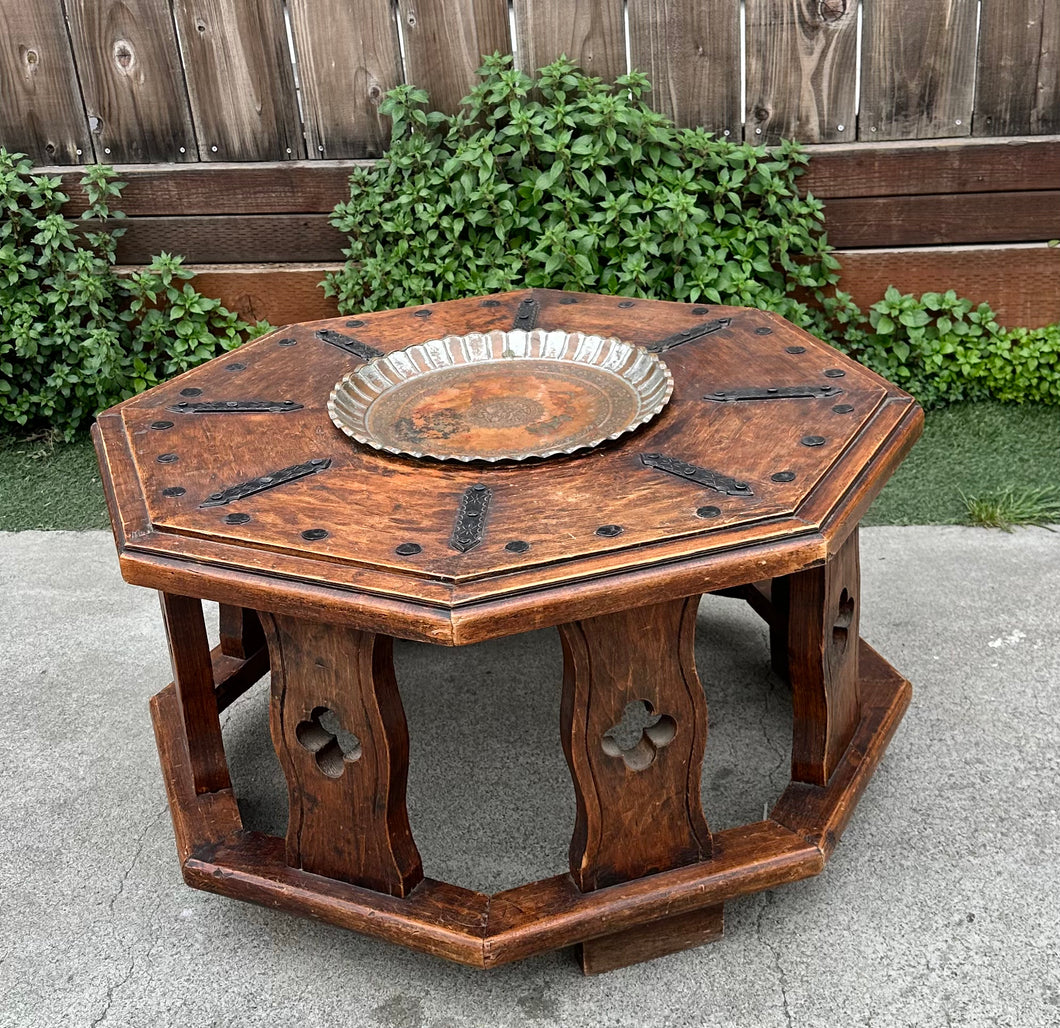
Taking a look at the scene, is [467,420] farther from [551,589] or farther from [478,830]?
[478,830]

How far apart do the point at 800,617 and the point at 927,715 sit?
0.84 meters

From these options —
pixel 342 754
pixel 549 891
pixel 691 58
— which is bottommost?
pixel 549 891

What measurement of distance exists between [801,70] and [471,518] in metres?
2.68

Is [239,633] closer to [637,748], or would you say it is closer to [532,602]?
[637,748]

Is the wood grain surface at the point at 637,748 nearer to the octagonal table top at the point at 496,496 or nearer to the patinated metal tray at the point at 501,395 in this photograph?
the octagonal table top at the point at 496,496

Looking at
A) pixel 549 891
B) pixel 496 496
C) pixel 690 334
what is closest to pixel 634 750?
pixel 549 891

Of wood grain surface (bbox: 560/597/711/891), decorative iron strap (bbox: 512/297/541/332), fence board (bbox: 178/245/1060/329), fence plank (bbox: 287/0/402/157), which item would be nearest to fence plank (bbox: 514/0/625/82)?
fence plank (bbox: 287/0/402/157)

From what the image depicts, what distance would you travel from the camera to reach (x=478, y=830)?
2574 millimetres

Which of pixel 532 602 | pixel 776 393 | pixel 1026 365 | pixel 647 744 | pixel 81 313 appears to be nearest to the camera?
pixel 532 602

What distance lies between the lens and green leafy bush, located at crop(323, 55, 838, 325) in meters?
3.95

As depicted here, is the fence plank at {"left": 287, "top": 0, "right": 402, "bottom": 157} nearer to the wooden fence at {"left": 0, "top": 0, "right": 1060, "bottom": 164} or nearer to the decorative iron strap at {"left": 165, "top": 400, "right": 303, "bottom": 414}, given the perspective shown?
the wooden fence at {"left": 0, "top": 0, "right": 1060, "bottom": 164}

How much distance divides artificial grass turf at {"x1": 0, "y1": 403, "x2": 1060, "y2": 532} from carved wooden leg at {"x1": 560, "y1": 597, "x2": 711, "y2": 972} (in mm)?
1873

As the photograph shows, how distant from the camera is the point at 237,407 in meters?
2.46

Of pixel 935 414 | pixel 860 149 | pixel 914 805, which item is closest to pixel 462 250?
pixel 860 149
